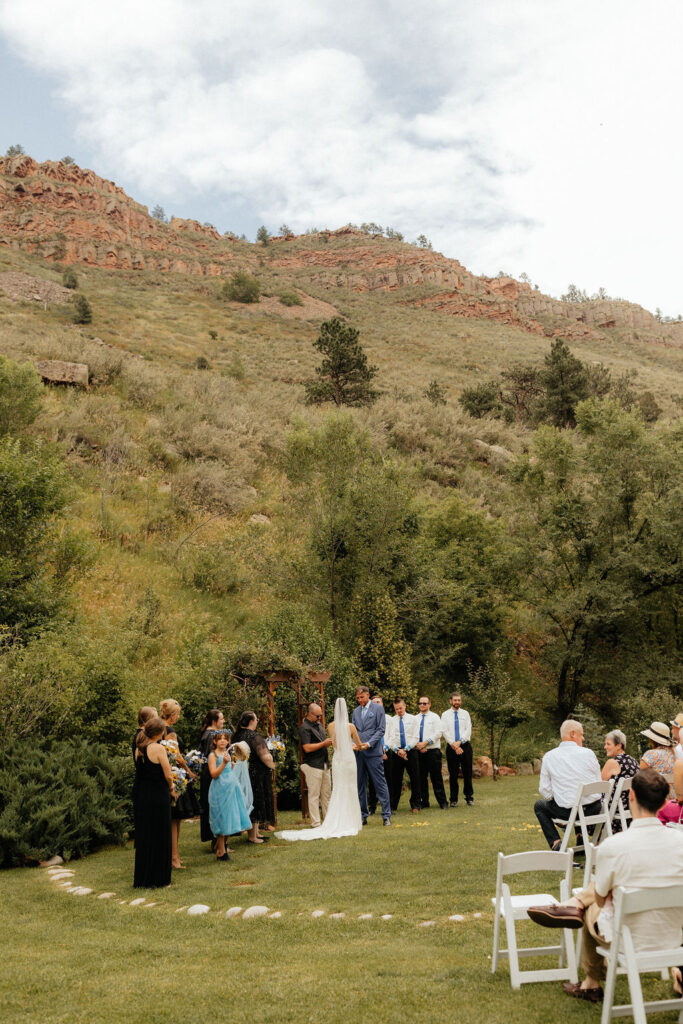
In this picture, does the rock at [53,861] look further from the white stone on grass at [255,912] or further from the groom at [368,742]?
the groom at [368,742]

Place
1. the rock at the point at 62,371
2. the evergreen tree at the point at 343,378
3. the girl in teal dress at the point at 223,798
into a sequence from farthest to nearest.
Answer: the evergreen tree at the point at 343,378, the rock at the point at 62,371, the girl in teal dress at the point at 223,798

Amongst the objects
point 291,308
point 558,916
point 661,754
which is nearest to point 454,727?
point 661,754

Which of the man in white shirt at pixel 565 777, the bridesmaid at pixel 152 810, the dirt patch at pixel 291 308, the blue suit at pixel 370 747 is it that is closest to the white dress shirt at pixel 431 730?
the blue suit at pixel 370 747

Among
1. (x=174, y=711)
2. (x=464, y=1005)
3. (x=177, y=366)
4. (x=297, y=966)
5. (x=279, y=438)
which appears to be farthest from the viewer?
(x=177, y=366)

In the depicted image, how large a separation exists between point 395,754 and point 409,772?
1.34ft

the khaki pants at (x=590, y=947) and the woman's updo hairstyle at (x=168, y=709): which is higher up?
the woman's updo hairstyle at (x=168, y=709)

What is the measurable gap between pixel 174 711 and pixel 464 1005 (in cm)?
535

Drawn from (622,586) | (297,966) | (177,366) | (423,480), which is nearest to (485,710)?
(622,586)

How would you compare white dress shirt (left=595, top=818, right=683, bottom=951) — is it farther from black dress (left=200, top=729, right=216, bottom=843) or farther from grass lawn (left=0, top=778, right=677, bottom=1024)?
black dress (left=200, top=729, right=216, bottom=843)

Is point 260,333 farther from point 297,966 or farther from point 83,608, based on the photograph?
point 297,966

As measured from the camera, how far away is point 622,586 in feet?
68.1

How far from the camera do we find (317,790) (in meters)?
11.4

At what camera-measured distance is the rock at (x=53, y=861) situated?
929cm

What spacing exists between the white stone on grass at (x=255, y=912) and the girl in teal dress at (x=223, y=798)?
94.5 inches
